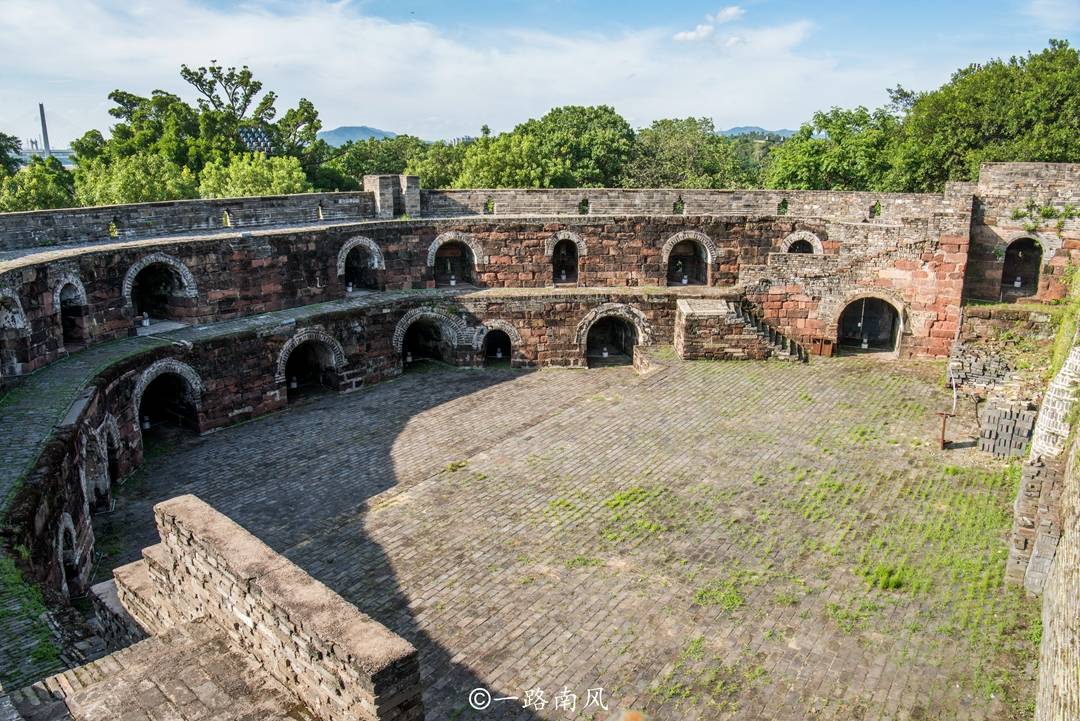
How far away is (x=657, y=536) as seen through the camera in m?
10.6

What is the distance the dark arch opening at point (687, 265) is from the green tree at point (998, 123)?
1007 centimetres

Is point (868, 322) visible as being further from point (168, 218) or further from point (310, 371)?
point (168, 218)

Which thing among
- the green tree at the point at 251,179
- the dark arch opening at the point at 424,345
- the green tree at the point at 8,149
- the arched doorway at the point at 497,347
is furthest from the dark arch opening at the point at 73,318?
the green tree at the point at 8,149

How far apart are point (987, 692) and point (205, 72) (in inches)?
1544

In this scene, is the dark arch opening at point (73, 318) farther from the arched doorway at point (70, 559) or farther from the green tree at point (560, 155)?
the green tree at point (560, 155)

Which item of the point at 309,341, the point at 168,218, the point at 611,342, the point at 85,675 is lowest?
the point at 611,342

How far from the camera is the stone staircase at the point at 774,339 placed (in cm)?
1822

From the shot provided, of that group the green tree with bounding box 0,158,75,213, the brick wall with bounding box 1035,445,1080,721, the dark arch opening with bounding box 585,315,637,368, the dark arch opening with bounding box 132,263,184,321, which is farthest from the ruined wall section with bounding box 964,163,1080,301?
the green tree with bounding box 0,158,75,213

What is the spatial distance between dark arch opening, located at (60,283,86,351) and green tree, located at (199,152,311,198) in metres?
14.2

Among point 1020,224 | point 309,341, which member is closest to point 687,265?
point 1020,224

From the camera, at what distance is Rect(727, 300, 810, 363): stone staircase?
18.2m

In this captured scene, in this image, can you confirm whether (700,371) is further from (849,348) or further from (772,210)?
(772,210)

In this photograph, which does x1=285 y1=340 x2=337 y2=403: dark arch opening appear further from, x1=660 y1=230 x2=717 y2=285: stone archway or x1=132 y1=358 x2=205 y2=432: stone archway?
x1=660 y1=230 x2=717 y2=285: stone archway

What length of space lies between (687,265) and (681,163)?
17090 millimetres
